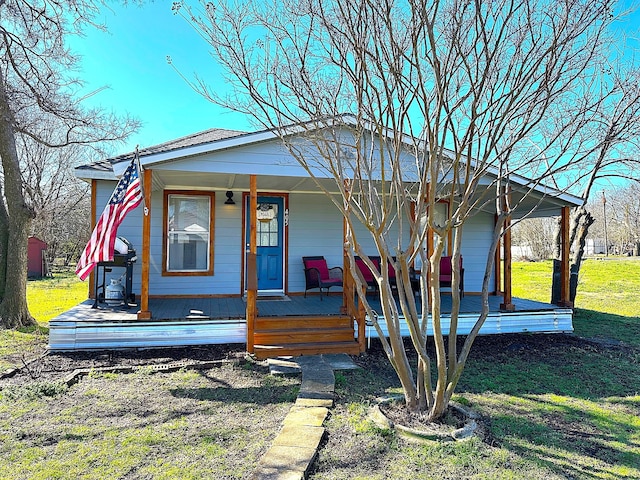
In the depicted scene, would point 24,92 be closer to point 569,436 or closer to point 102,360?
point 102,360

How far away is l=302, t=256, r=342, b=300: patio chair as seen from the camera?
7.58 m

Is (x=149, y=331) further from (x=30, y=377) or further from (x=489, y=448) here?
(x=489, y=448)

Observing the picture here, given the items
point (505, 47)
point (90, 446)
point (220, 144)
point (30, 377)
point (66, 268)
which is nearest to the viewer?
point (90, 446)

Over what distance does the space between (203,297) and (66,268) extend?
15.2m

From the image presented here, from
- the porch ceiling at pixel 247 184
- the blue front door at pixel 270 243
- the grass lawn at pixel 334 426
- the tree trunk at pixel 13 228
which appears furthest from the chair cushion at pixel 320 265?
→ the tree trunk at pixel 13 228

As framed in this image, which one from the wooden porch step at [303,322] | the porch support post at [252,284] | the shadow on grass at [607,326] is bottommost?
the shadow on grass at [607,326]

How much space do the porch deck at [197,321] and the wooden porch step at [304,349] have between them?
44 centimetres

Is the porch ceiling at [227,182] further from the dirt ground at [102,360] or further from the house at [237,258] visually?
the dirt ground at [102,360]

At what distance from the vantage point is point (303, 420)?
354 cm

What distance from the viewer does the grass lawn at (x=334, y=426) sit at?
2.82 meters

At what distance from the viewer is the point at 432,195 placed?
122 inches

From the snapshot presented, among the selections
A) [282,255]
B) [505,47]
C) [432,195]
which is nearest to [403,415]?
[432,195]

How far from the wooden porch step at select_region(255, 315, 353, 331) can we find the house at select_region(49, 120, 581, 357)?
0.05ft

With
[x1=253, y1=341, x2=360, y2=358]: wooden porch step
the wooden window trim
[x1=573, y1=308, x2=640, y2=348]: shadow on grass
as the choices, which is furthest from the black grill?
[x1=573, y1=308, x2=640, y2=348]: shadow on grass
